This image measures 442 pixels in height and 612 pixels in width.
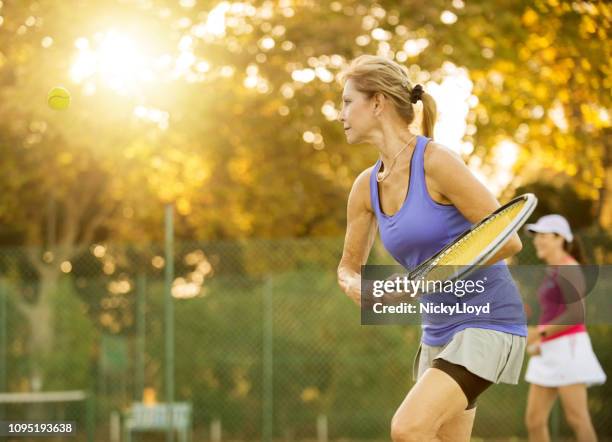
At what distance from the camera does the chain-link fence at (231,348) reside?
1055cm

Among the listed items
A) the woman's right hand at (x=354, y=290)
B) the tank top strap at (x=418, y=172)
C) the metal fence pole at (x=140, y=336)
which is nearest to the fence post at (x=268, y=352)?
the metal fence pole at (x=140, y=336)

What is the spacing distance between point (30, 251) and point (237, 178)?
10.5 feet

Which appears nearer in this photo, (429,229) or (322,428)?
(429,229)

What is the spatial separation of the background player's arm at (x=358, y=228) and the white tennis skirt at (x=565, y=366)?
2952mm

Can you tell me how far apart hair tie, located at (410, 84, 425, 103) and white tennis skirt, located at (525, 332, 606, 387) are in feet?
10.7

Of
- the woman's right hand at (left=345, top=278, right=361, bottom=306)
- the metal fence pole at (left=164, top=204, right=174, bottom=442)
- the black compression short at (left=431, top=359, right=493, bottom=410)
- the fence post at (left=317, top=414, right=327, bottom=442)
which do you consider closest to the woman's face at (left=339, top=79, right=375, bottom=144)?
the woman's right hand at (left=345, top=278, right=361, bottom=306)

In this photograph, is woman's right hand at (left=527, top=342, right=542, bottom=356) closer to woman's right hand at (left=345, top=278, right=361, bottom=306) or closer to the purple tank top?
the purple tank top

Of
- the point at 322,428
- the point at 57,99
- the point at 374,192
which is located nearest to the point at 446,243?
the point at 374,192

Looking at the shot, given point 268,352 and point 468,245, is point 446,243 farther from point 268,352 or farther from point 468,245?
point 268,352

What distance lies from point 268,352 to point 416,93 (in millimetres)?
7188

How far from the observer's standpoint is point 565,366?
6441 millimetres

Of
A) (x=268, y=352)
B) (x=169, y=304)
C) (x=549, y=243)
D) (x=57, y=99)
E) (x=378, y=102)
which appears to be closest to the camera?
(x=378, y=102)

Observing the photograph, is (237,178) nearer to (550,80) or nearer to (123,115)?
(123,115)

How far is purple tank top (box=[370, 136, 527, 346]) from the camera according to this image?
3467mm
